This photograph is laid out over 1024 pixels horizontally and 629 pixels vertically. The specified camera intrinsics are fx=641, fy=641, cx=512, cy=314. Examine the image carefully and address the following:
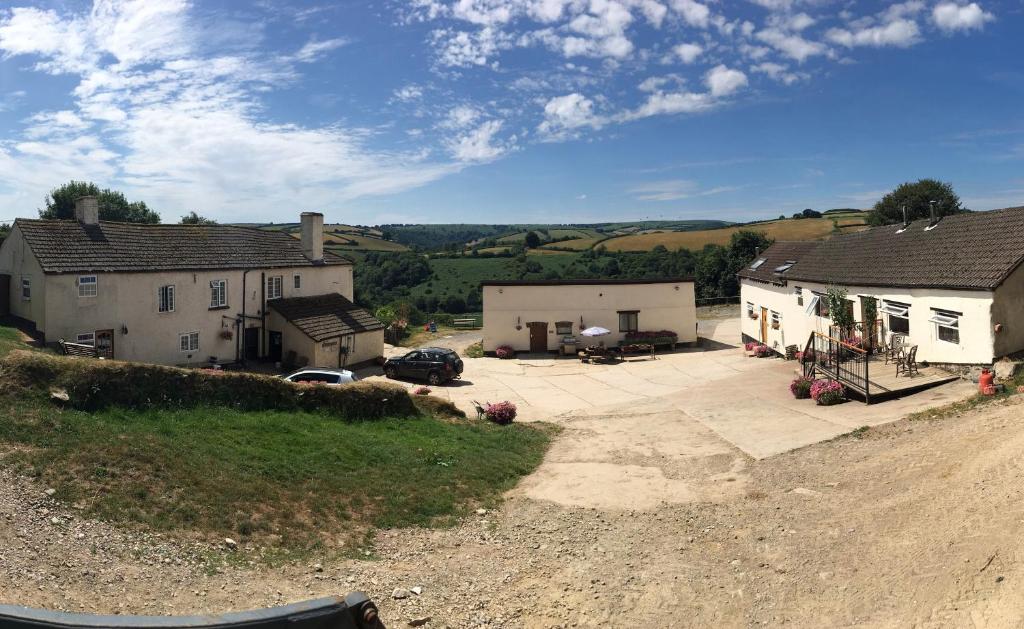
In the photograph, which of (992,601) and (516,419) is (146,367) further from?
(992,601)

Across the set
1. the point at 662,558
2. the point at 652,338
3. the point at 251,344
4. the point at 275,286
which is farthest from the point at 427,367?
the point at 662,558

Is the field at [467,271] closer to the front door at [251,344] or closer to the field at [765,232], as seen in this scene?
the field at [765,232]

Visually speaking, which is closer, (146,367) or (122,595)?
(122,595)

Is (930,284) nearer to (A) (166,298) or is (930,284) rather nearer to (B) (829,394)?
(B) (829,394)

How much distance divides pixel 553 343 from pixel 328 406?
23205mm

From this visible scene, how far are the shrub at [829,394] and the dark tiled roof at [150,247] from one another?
25.5m

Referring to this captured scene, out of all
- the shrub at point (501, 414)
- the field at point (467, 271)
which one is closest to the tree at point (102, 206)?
the field at point (467, 271)

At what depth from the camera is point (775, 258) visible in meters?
36.9

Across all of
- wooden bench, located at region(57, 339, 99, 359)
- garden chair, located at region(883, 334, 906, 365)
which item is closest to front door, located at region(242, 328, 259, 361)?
wooden bench, located at region(57, 339, 99, 359)

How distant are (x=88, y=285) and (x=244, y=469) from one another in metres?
18.5

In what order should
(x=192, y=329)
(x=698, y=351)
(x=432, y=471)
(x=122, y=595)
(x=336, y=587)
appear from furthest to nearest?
(x=698, y=351) → (x=192, y=329) → (x=432, y=471) → (x=336, y=587) → (x=122, y=595)

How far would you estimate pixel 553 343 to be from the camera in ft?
125

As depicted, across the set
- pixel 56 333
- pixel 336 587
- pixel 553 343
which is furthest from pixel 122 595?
pixel 553 343

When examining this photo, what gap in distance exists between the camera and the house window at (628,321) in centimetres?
3850
